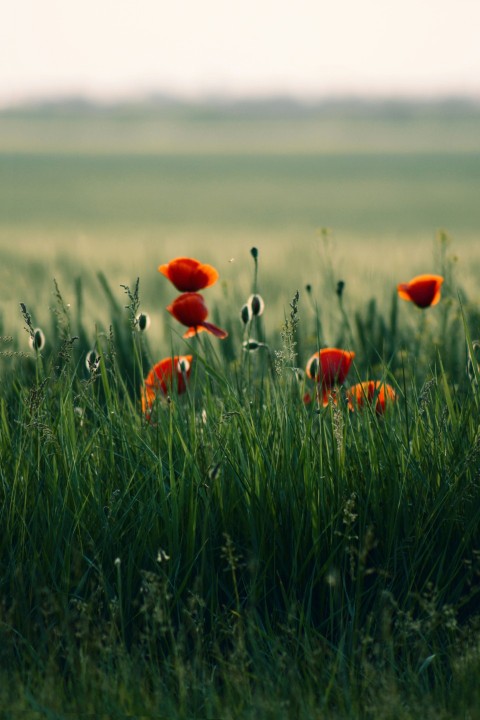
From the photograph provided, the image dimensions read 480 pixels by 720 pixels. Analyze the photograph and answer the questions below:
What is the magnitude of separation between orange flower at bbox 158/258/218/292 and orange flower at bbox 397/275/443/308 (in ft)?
1.87

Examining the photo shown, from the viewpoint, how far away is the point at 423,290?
269cm

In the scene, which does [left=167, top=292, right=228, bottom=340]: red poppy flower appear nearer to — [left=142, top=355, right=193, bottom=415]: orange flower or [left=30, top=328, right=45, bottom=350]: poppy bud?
[left=142, top=355, right=193, bottom=415]: orange flower

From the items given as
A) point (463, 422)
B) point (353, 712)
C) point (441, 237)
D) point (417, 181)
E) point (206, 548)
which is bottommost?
point (353, 712)

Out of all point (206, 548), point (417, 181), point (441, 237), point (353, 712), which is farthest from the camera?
point (417, 181)

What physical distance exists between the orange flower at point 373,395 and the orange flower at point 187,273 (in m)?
0.46

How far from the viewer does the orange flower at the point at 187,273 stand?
2.47m

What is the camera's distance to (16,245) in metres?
6.58

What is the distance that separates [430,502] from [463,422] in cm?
22

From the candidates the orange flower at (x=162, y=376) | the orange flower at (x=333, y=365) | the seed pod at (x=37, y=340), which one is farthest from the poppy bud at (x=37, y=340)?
the orange flower at (x=333, y=365)

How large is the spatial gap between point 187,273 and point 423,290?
2.20 feet

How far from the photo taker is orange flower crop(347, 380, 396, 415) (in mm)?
2291

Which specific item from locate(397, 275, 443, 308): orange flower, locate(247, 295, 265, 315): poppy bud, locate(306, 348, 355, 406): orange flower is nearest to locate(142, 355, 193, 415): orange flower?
locate(247, 295, 265, 315): poppy bud

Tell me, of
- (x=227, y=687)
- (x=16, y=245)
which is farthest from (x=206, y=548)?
(x=16, y=245)

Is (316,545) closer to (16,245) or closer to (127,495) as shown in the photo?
(127,495)
